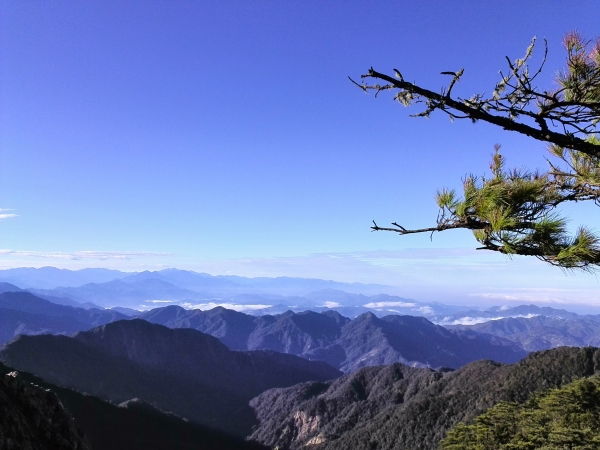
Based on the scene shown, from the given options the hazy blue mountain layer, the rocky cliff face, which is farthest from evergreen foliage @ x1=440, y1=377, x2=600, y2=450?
the hazy blue mountain layer

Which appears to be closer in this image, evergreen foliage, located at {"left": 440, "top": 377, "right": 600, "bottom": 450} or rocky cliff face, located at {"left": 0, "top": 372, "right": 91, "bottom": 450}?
rocky cliff face, located at {"left": 0, "top": 372, "right": 91, "bottom": 450}

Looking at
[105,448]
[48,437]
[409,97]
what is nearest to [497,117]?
[409,97]

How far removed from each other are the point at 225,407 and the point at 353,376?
60.9 meters

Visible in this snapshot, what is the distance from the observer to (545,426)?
27516 millimetres

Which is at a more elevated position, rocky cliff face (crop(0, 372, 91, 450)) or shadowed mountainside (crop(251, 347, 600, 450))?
rocky cliff face (crop(0, 372, 91, 450))

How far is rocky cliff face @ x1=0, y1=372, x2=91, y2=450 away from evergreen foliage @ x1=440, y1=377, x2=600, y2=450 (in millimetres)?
26268

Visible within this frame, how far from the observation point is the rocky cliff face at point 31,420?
681 inches

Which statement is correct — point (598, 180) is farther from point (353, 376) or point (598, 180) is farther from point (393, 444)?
point (353, 376)

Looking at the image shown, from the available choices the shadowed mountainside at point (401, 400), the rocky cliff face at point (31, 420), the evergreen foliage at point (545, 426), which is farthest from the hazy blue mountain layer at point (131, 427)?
the evergreen foliage at point (545, 426)

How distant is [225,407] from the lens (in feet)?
582

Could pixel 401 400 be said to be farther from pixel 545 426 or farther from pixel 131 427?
pixel 545 426

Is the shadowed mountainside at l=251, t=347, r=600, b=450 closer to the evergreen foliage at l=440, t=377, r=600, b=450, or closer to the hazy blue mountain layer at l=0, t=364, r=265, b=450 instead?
the hazy blue mountain layer at l=0, t=364, r=265, b=450

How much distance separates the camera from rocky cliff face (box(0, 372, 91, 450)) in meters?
17.3

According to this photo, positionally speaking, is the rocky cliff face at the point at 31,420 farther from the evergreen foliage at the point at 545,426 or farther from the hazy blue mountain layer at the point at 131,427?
the hazy blue mountain layer at the point at 131,427
